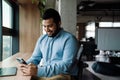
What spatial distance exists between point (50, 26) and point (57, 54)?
0.32 metres

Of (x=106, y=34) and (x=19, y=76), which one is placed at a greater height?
(x=106, y=34)

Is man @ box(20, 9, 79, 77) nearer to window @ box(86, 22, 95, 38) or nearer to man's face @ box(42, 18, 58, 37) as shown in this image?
man's face @ box(42, 18, 58, 37)

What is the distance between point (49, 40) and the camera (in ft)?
7.88

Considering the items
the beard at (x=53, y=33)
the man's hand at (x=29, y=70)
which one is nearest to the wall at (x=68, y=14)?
the beard at (x=53, y=33)

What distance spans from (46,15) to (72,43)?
0.41 m

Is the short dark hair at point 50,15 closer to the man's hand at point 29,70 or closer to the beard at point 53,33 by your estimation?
the beard at point 53,33

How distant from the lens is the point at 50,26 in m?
2.27

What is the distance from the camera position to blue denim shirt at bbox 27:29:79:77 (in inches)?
80.0

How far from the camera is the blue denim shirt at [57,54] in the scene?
2033 millimetres

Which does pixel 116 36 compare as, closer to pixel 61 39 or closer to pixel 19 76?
pixel 61 39

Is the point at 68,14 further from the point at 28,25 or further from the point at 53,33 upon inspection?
the point at 28,25

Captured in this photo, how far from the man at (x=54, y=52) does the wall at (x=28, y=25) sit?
324 centimetres

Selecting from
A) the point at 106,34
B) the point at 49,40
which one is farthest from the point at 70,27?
the point at 49,40

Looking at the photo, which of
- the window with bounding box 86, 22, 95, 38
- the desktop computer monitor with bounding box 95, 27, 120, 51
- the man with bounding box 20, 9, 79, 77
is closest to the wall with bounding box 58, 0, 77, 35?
the desktop computer monitor with bounding box 95, 27, 120, 51
